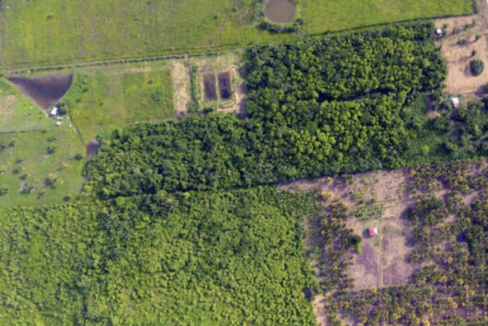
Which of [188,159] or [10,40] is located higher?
[10,40]

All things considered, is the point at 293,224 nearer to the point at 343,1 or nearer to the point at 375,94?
the point at 375,94

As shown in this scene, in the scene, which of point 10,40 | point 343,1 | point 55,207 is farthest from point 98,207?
point 343,1

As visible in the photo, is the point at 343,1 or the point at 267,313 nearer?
the point at 267,313

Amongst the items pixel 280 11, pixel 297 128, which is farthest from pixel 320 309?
pixel 280 11

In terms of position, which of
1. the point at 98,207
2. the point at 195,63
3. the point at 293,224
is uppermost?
the point at 195,63

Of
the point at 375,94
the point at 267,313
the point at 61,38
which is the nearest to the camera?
the point at 267,313

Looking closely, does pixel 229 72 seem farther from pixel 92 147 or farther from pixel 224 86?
pixel 92 147

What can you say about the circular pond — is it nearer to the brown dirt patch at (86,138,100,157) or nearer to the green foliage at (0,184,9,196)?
the brown dirt patch at (86,138,100,157)
